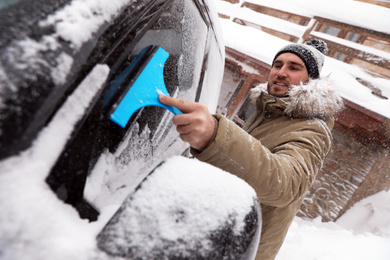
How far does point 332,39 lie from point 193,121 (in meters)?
5.07

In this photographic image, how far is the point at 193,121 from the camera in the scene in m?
0.78

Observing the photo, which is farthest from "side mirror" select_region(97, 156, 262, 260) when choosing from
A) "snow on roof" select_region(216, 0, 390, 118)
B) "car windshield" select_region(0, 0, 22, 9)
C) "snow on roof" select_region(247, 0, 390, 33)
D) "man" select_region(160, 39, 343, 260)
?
"snow on roof" select_region(247, 0, 390, 33)

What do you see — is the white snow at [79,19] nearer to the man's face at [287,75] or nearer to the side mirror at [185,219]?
the side mirror at [185,219]

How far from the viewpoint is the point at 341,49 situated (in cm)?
434

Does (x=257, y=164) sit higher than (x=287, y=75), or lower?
lower

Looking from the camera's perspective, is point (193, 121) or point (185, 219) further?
point (193, 121)

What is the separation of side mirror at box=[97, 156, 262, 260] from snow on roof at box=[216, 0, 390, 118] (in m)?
3.28

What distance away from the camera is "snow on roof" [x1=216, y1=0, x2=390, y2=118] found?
382 centimetres

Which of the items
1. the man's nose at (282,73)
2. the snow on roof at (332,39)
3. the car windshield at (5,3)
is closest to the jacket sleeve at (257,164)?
A: the car windshield at (5,3)

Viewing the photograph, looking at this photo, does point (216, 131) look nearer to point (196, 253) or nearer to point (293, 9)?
point (196, 253)

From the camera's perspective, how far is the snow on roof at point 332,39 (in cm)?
382

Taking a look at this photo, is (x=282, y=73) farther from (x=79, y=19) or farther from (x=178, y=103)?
(x=79, y=19)

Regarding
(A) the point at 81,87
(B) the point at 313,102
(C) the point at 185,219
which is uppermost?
(B) the point at 313,102

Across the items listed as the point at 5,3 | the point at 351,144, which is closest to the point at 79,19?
the point at 5,3
